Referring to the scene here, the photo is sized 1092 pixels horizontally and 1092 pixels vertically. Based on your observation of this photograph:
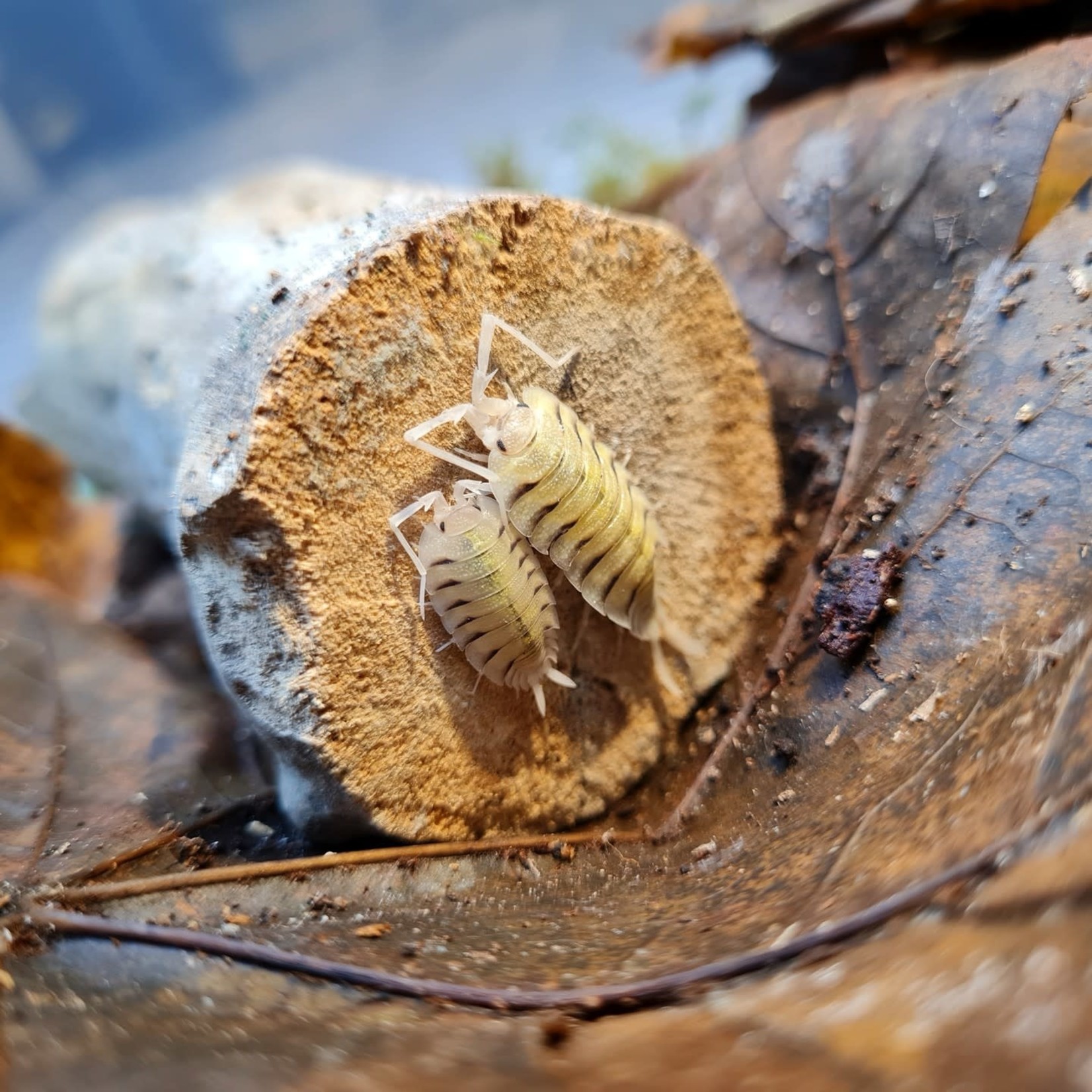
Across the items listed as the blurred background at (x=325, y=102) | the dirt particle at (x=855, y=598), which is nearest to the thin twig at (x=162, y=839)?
the dirt particle at (x=855, y=598)

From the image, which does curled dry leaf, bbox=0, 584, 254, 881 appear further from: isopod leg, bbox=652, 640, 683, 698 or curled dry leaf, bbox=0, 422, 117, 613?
curled dry leaf, bbox=0, 422, 117, 613

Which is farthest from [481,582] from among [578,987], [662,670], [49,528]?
[49,528]

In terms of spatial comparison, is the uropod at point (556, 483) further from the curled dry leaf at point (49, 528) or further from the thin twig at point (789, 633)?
the curled dry leaf at point (49, 528)

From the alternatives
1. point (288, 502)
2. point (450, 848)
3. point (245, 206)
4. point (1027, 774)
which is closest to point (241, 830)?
point (450, 848)

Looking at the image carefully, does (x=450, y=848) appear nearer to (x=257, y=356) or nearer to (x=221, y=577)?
(x=221, y=577)

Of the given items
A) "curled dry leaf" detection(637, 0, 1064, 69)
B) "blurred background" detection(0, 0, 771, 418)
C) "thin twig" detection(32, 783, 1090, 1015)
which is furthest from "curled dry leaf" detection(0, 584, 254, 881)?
"curled dry leaf" detection(637, 0, 1064, 69)

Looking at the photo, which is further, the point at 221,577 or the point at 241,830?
the point at 241,830
